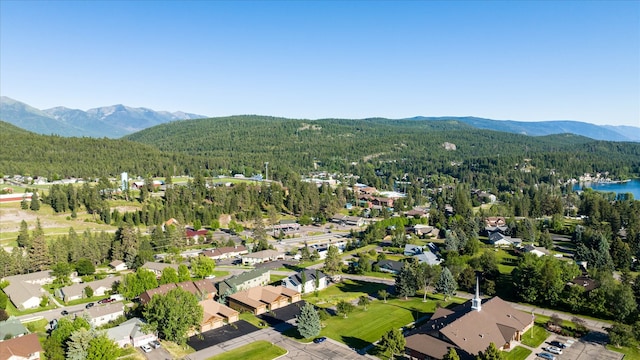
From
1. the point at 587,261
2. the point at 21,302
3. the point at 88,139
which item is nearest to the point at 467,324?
the point at 587,261

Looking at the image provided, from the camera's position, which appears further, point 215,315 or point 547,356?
point 215,315

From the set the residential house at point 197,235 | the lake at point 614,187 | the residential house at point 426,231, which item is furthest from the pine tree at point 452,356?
the lake at point 614,187

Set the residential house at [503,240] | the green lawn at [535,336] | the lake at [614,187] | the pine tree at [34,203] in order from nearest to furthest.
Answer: the green lawn at [535,336] → the residential house at [503,240] → the pine tree at [34,203] → the lake at [614,187]

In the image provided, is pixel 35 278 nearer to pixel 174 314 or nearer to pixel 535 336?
pixel 174 314

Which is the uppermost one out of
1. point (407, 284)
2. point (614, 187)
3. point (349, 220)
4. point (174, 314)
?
point (174, 314)

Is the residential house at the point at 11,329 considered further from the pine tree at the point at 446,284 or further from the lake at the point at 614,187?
the lake at the point at 614,187

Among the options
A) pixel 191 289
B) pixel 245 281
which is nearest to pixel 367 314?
pixel 245 281

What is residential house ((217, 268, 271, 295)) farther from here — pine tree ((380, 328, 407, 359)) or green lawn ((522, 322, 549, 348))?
green lawn ((522, 322, 549, 348))
